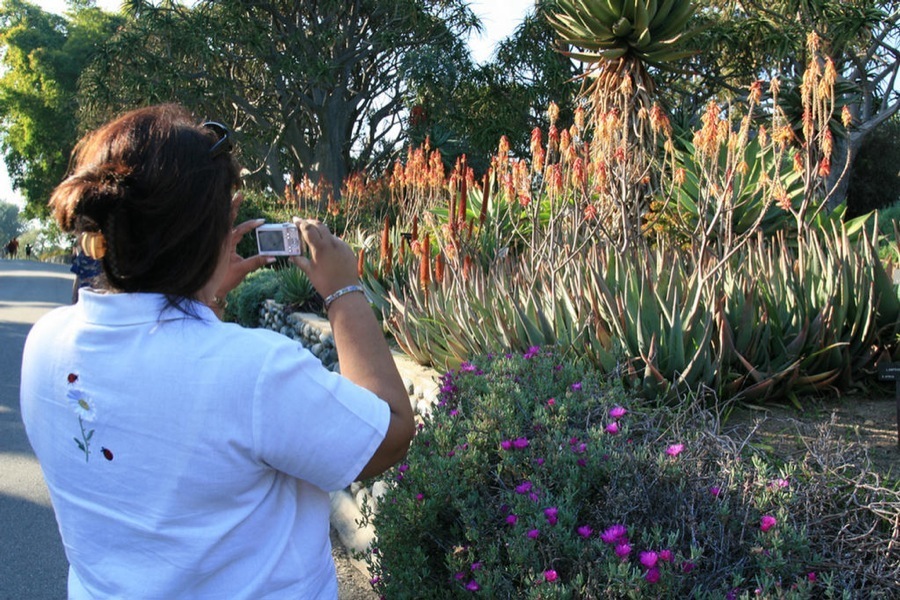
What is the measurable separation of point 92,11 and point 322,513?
4681 cm

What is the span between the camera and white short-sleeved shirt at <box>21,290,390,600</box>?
4.15ft

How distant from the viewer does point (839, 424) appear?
382cm

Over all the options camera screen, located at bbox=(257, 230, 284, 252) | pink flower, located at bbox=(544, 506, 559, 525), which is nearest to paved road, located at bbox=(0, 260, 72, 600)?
pink flower, located at bbox=(544, 506, 559, 525)

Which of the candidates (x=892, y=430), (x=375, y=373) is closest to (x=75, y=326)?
(x=375, y=373)

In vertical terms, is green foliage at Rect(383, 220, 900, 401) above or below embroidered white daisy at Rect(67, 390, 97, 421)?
below

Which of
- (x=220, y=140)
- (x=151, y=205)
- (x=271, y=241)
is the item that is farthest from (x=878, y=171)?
(x=151, y=205)

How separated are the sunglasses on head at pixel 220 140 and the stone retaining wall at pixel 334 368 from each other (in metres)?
2.11

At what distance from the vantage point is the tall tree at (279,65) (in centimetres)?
2223

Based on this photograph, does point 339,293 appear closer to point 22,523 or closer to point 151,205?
point 151,205

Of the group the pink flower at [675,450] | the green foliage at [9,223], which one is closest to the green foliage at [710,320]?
the pink flower at [675,450]

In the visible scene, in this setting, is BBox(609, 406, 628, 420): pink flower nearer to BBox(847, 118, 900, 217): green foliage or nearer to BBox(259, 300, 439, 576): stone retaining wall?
BBox(259, 300, 439, 576): stone retaining wall

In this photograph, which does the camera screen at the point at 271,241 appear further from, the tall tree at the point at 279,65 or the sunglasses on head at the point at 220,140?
the tall tree at the point at 279,65

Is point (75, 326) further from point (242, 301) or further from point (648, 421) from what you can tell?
point (242, 301)

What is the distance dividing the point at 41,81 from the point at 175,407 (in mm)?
47107
